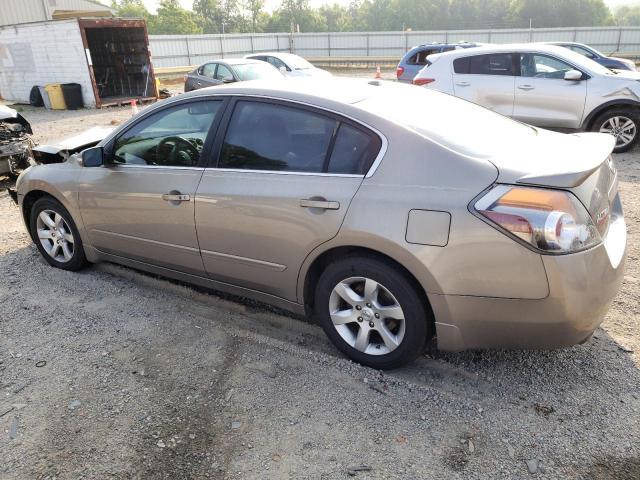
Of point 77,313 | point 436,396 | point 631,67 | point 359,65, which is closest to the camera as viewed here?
point 436,396

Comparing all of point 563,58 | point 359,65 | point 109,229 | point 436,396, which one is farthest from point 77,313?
point 359,65

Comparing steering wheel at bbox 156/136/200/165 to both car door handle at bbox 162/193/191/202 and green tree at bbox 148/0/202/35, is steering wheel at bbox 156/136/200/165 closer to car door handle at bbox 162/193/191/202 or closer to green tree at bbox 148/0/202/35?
car door handle at bbox 162/193/191/202

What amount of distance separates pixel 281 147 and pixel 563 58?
7.02 m

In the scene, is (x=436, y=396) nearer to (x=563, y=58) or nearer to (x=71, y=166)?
(x=71, y=166)

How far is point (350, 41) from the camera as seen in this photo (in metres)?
34.1

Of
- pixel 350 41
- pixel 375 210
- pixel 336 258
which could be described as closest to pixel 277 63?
pixel 336 258

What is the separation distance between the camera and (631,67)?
14891 millimetres

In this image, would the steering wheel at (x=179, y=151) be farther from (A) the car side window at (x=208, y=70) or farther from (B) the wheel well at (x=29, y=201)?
(A) the car side window at (x=208, y=70)

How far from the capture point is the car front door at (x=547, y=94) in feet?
27.1

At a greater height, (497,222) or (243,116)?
(243,116)

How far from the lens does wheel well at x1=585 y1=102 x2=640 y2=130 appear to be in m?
7.95

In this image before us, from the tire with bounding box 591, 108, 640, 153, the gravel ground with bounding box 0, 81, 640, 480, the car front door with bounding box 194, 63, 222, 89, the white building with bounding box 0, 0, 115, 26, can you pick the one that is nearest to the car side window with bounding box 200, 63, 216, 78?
the car front door with bounding box 194, 63, 222, 89

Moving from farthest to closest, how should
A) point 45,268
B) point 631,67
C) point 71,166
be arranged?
point 631,67
point 45,268
point 71,166

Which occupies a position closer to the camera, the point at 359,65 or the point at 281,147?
the point at 281,147
